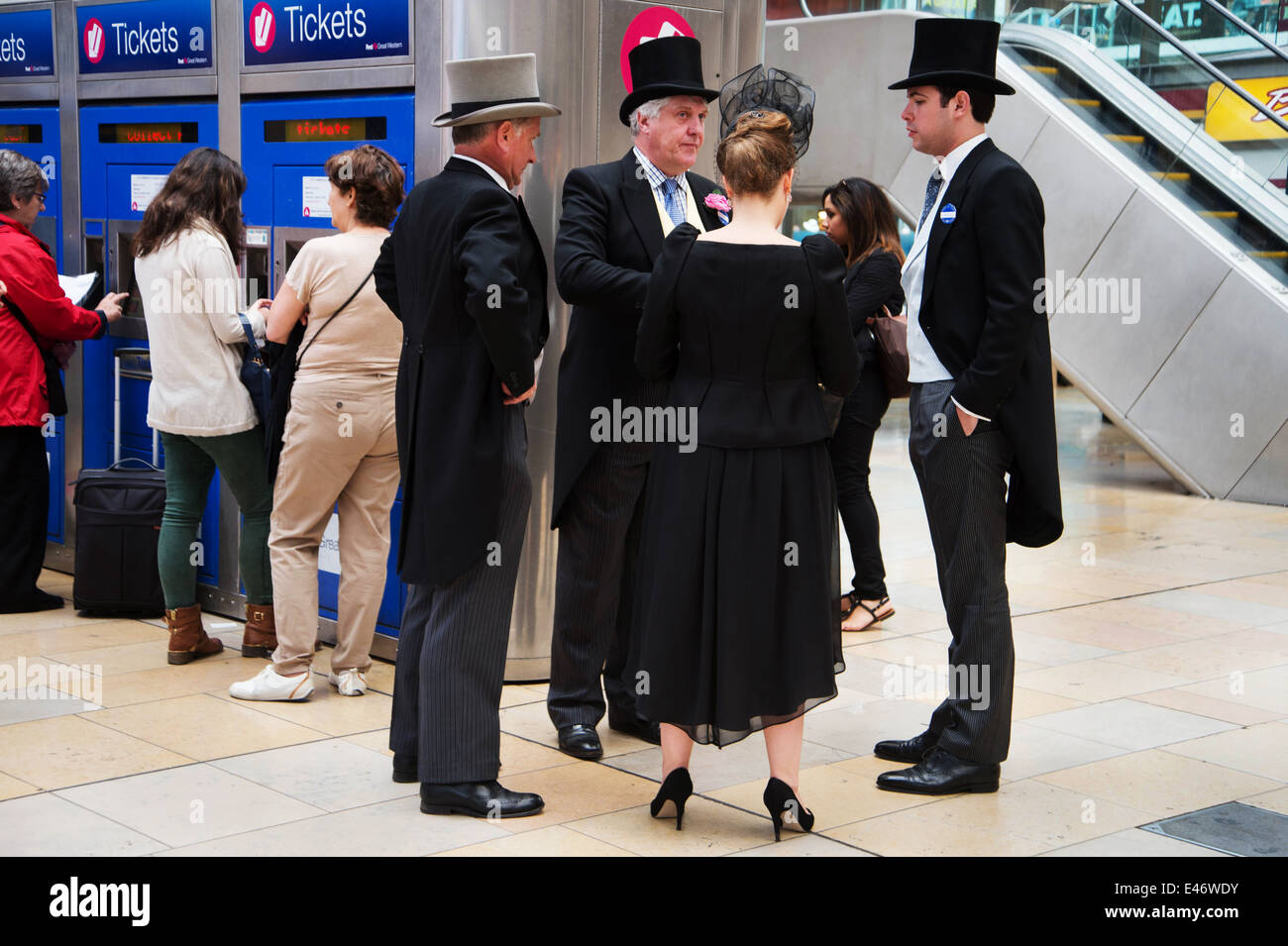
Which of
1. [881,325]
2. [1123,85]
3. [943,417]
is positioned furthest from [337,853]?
[1123,85]

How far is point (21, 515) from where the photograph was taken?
620cm

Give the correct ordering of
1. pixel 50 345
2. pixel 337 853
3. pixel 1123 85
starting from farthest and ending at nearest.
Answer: pixel 1123 85
pixel 50 345
pixel 337 853

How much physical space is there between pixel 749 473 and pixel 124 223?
4052 millimetres

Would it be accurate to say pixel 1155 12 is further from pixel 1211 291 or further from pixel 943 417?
pixel 943 417

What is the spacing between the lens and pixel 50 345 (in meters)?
6.24

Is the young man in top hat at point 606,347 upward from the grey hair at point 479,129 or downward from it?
downward

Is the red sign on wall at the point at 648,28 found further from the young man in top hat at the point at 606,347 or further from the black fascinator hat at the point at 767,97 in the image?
the young man in top hat at the point at 606,347

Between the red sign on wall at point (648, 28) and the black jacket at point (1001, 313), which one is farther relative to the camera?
the red sign on wall at point (648, 28)

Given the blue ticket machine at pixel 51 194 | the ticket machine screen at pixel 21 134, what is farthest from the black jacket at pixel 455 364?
the ticket machine screen at pixel 21 134

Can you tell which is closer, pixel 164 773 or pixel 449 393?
pixel 449 393

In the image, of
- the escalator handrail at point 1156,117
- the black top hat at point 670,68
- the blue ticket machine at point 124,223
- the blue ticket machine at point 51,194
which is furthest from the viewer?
the escalator handrail at point 1156,117

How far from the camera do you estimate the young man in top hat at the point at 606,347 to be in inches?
167

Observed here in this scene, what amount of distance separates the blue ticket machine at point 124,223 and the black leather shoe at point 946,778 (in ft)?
11.1

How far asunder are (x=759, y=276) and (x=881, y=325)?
2546 mm
